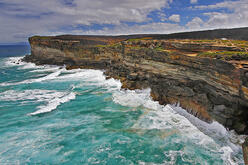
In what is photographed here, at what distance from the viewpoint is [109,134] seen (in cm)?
1677

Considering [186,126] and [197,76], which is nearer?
[186,126]

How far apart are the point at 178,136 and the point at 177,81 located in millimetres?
8090

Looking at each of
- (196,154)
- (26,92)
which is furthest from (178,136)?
(26,92)

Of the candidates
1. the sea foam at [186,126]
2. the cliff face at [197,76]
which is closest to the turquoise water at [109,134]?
the sea foam at [186,126]

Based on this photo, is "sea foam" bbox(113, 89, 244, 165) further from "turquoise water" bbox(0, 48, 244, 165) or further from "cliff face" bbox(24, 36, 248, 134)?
"cliff face" bbox(24, 36, 248, 134)

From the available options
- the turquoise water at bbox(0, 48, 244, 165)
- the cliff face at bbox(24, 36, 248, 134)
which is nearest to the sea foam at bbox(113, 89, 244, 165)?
the turquoise water at bbox(0, 48, 244, 165)

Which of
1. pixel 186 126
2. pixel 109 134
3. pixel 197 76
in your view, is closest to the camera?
pixel 109 134

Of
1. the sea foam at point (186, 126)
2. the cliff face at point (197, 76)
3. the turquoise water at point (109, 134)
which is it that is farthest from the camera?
the cliff face at point (197, 76)

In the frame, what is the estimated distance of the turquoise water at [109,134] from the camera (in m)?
13.4

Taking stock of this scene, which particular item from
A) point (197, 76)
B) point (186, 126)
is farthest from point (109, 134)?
point (197, 76)

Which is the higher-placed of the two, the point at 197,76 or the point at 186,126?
the point at 197,76

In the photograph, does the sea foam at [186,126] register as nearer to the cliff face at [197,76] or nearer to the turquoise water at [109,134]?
the turquoise water at [109,134]

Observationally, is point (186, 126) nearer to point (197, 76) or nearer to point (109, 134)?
point (197, 76)

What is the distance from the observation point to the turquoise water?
13406 millimetres
